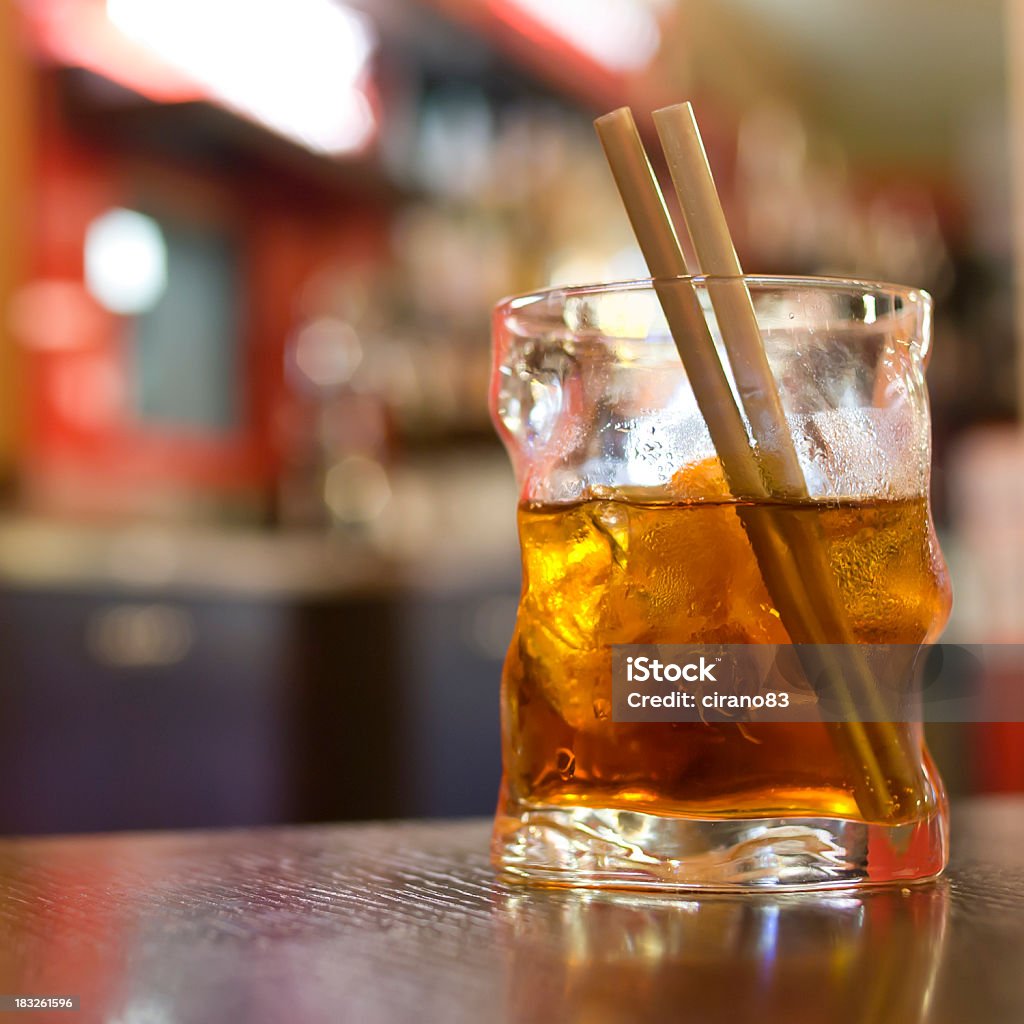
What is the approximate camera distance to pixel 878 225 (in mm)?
5492

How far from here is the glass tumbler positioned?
0.50 m

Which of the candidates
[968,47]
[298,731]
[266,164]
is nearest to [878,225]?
[968,47]

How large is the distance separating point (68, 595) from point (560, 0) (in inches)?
91.5

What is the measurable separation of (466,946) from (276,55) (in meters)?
3.16

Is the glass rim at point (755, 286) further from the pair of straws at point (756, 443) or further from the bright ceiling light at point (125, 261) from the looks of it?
the bright ceiling light at point (125, 261)

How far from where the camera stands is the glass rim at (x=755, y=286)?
505 millimetres

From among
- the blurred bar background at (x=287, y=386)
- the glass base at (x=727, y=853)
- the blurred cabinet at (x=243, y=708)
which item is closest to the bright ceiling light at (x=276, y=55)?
the blurred bar background at (x=287, y=386)

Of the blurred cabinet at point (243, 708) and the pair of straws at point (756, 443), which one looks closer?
the pair of straws at point (756, 443)

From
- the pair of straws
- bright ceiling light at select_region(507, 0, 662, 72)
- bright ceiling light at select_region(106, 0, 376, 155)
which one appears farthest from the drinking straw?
bright ceiling light at select_region(507, 0, 662, 72)

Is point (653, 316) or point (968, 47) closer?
point (653, 316)

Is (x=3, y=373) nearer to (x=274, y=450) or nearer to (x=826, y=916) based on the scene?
(x=274, y=450)

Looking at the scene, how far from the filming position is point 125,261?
3135 millimetres

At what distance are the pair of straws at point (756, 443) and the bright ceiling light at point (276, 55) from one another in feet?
8.73

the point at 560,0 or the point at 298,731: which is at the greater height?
the point at 560,0
